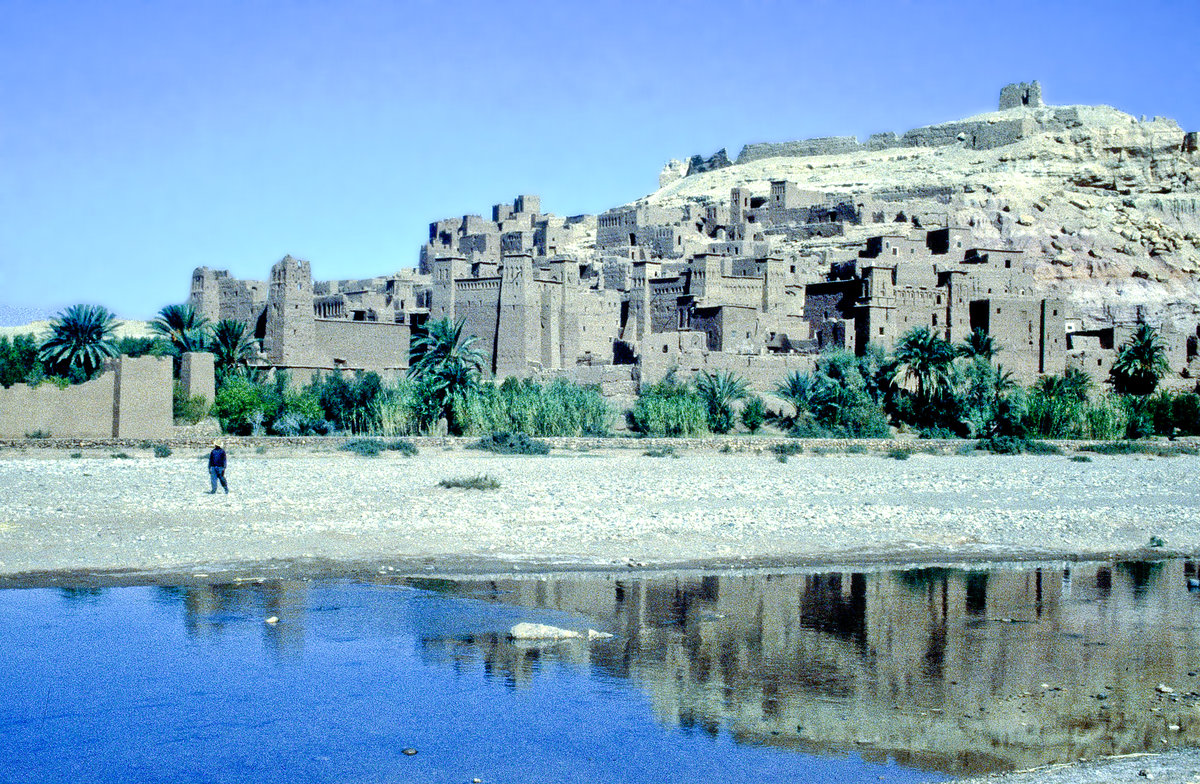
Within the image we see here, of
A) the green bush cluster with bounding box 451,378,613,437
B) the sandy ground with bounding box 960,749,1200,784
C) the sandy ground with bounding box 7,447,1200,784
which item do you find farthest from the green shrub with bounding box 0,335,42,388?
the sandy ground with bounding box 960,749,1200,784

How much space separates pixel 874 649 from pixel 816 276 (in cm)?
3664

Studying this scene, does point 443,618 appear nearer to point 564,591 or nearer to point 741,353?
point 564,591

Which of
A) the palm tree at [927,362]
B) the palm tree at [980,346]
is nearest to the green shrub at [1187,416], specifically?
the palm tree at [980,346]

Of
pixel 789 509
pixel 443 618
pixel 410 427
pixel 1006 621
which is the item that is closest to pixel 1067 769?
pixel 1006 621

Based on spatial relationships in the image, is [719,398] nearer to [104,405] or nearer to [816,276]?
[816,276]

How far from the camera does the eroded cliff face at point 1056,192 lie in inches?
2031

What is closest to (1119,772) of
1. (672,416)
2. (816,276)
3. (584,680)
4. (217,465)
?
(584,680)

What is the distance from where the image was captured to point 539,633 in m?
11.7

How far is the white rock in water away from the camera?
1166 cm

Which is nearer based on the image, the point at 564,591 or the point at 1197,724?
the point at 1197,724

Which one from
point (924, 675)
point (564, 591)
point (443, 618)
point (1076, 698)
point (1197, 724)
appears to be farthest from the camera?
point (564, 591)

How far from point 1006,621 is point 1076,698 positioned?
9.36 feet

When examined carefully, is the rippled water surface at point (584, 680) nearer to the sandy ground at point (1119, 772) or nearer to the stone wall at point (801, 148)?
the sandy ground at point (1119, 772)

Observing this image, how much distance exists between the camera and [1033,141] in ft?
220
